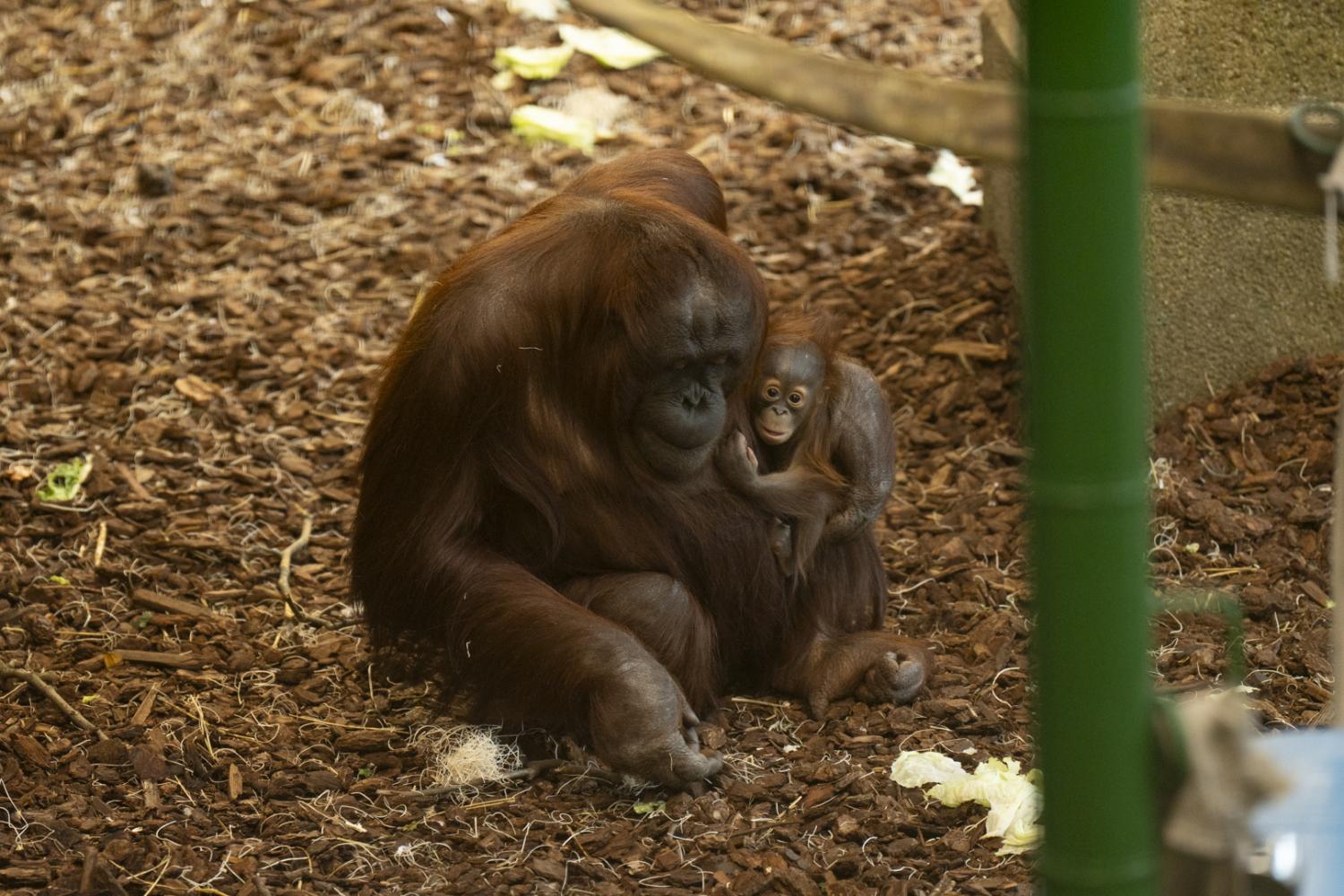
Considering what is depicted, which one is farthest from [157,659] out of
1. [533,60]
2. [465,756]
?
[533,60]

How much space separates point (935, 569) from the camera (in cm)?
446

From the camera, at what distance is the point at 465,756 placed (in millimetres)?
3594

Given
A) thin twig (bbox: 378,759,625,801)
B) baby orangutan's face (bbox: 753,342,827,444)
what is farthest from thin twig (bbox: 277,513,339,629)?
baby orangutan's face (bbox: 753,342,827,444)

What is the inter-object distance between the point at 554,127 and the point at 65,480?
2600 mm

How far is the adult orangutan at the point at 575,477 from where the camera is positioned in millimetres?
3439

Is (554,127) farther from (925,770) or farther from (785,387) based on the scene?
(925,770)

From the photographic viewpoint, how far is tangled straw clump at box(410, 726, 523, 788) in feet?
11.7

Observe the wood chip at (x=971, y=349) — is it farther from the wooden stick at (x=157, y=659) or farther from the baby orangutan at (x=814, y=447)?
the wooden stick at (x=157, y=659)

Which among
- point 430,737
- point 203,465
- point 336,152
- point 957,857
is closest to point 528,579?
point 430,737

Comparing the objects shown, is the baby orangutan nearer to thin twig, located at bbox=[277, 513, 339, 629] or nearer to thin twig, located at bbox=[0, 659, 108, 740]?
thin twig, located at bbox=[277, 513, 339, 629]

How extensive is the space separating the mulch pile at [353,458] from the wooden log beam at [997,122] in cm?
119

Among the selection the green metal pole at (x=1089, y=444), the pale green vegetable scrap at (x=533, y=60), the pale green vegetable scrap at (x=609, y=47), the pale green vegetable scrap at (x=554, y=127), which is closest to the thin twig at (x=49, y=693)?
the green metal pole at (x=1089, y=444)

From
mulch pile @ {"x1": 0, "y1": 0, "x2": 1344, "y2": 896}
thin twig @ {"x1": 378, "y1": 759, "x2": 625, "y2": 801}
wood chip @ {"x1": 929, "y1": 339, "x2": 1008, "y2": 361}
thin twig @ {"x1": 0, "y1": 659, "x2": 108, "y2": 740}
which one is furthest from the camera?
wood chip @ {"x1": 929, "y1": 339, "x2": 1008, "y2": 361}

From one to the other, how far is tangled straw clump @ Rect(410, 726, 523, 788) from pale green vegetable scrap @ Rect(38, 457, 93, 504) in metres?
1.60
